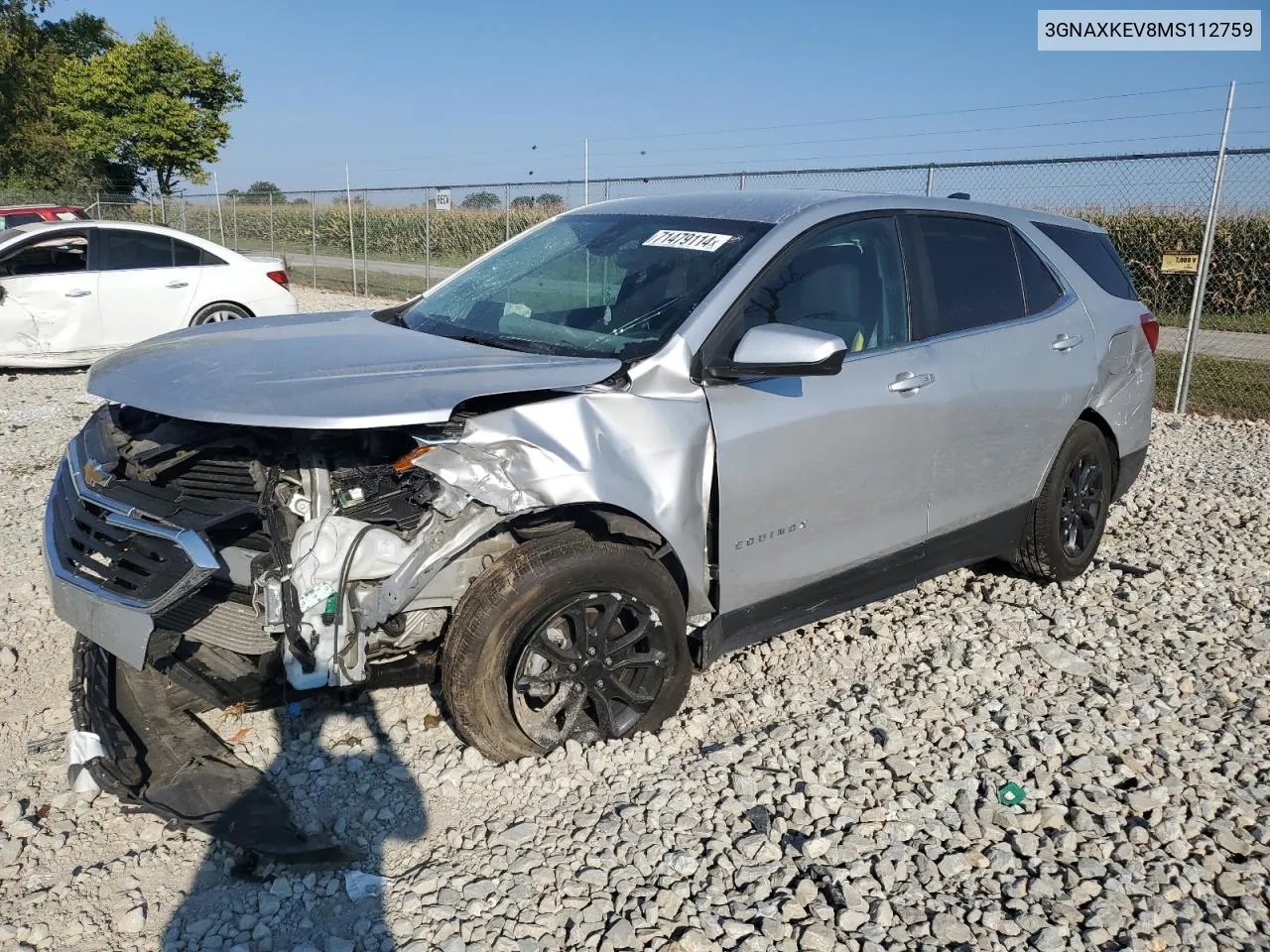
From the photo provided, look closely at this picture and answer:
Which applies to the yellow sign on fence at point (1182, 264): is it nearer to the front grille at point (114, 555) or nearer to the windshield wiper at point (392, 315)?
the windshield wiper at point (392, 315)

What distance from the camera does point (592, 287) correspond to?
393cm

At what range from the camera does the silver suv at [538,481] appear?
298 cm

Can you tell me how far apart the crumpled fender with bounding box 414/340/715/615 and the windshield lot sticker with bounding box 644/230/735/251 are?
0.59 m

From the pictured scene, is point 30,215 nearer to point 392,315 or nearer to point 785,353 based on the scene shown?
point 392,315

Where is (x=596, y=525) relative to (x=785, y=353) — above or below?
below

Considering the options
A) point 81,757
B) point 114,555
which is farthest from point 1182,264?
point 81,757

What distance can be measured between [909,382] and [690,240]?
0.98 meters

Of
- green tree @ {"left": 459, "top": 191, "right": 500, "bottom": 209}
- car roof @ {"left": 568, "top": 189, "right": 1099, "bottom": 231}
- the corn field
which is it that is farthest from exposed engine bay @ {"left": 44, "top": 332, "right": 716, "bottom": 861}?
green tree @ {"left": 459, "top": 191, "right": 500, "bottom": 209}

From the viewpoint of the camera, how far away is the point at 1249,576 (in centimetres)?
534

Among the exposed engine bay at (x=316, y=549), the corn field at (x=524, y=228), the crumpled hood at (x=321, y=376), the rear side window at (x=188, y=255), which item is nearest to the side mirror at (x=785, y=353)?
the crumpled hood at (x=321, y=376)

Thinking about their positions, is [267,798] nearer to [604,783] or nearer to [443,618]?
[443,618]

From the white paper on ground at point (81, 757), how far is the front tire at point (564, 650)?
1.06 metres

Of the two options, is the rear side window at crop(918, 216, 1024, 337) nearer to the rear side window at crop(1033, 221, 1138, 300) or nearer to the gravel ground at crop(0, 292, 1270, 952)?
the rear side window at crop(1033, 221, 1138, 300)

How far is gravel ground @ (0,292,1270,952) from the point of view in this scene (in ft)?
8.80
